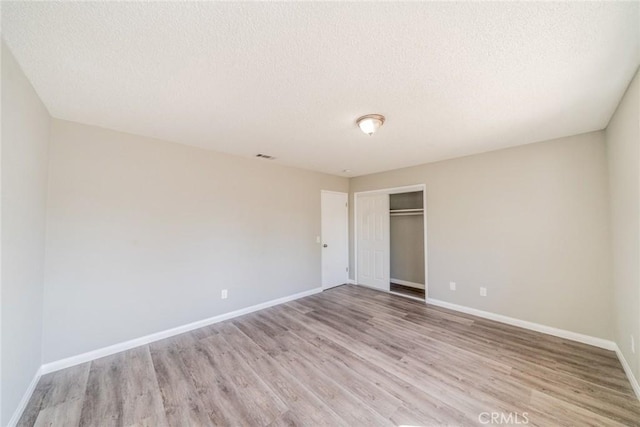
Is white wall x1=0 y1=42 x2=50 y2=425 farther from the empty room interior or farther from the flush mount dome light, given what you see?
the flush mount dome light

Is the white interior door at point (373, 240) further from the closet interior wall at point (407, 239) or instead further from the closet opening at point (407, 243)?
the closet interior wall at point (407, 239)

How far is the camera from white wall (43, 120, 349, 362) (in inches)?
93.3

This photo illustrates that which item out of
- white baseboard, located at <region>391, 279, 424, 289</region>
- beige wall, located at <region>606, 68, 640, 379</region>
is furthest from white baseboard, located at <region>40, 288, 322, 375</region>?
beige wall, located at <region>606, 68, 640, 379</region>

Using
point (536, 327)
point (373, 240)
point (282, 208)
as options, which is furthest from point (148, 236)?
point (536, 327)

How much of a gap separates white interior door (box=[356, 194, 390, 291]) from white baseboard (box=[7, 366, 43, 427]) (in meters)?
4.62

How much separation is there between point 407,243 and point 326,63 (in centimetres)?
445

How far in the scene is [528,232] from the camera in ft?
10.2

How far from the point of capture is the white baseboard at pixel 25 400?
1646 mm

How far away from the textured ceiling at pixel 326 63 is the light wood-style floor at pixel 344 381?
7.95ft

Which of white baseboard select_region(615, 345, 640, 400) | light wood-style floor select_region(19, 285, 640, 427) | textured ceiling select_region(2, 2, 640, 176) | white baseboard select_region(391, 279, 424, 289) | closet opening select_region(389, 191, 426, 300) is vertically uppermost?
textured ceiling select_region(2, 2, 640, 176)

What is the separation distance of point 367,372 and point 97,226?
3.13m

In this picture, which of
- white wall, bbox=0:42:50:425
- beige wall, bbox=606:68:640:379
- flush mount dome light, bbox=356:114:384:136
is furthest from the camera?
flush mount dome light, bbox=356:114:384:136

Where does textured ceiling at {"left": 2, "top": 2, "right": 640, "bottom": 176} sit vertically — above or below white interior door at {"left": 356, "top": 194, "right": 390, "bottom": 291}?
above

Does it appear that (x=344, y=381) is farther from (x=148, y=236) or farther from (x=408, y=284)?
(x=408, y=284)
